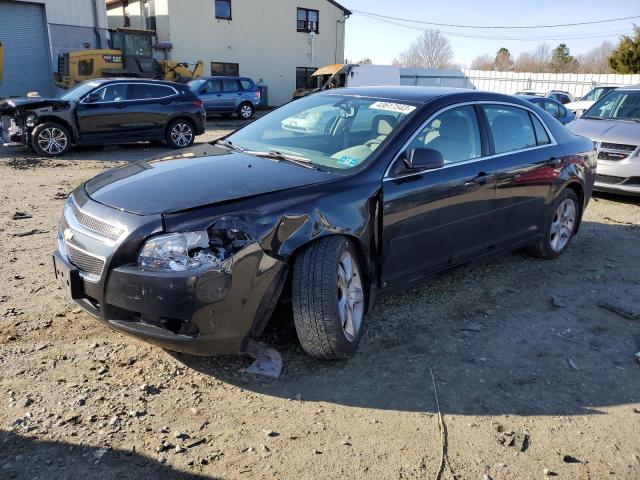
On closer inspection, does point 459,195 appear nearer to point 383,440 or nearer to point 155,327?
point 383,440

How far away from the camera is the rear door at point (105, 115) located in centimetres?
1169

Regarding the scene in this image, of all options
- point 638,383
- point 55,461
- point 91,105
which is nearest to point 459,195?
point 638,383

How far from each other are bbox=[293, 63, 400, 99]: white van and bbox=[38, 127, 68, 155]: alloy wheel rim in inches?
646

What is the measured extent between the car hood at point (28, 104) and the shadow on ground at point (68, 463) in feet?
33.0

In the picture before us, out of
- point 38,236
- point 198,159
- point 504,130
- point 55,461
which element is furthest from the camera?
point 38,236

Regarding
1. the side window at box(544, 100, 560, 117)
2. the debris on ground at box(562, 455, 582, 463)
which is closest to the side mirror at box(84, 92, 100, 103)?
the side window at box(544, 100, 560, 117)

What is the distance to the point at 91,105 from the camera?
11.7 metres

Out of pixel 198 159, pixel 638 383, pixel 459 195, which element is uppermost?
pixel 198 159

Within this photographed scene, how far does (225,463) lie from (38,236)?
14.1 feet

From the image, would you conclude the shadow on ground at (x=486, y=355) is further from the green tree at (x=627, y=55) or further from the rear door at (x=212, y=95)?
the green tree at (x=627, y=55)

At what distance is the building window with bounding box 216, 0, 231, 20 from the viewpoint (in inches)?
1192

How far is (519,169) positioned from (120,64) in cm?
2139

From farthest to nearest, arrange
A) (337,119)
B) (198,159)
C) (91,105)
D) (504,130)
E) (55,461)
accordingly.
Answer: (91,105)
(504,130)
(337,119)
(198,159)
(55,461)

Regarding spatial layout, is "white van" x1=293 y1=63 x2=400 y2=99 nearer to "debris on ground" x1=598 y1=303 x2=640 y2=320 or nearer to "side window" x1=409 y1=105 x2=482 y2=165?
"side window" x1=409 y1=105 x2=482 y2=165
